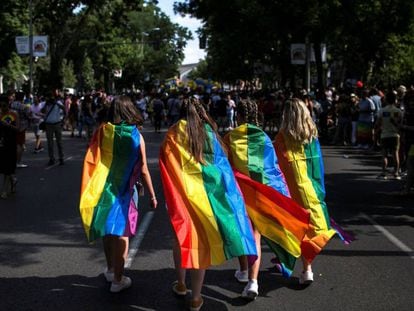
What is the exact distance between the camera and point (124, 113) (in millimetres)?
5234

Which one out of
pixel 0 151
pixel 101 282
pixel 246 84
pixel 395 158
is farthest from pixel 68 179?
pixel 246 84

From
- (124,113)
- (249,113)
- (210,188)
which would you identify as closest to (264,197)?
(210,188)

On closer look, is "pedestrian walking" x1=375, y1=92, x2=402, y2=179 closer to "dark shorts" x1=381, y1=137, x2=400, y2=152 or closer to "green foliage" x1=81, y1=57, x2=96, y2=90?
"dark shorts" x1=381, y1=137, x2=400, y2=152

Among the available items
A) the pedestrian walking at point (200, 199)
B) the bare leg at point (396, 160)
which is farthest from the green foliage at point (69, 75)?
the pedestrian walking at point (200, 199)

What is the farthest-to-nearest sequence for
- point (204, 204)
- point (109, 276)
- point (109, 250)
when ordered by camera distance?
point (109, 276) → point (109, 250) → point (204, 204)

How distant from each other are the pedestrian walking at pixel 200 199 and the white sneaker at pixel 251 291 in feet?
1.30

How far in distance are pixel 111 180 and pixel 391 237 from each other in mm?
3798

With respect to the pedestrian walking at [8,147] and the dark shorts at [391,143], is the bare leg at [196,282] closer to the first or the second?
the pedestrian walking at [8,147]

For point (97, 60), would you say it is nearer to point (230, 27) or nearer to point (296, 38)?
point (230, 27)

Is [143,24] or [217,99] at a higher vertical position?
[143,24]

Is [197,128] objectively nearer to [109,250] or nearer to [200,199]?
[200,199]

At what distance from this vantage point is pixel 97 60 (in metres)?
69.8

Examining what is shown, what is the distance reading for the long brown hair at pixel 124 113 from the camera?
5230 mm

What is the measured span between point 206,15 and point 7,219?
28.4 m
